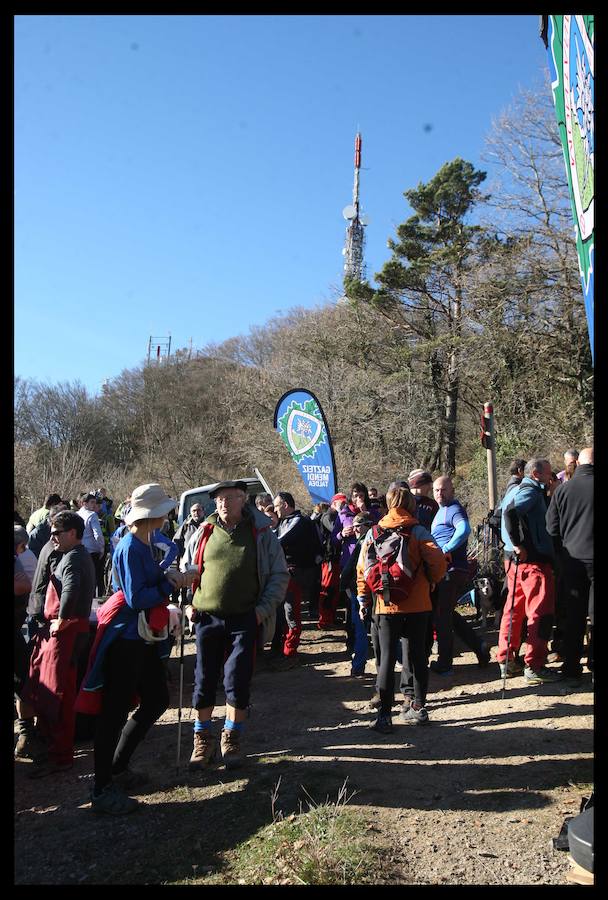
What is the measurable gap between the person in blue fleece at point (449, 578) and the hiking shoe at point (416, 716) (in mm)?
1237

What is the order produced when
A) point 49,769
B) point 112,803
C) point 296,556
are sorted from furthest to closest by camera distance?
1. point 296,556
2. point 49,769
3. point 112,803

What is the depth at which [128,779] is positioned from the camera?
176 inches

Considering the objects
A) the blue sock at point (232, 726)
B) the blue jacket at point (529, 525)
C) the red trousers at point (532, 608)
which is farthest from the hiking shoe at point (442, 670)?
the blue sock at point (232, 726)

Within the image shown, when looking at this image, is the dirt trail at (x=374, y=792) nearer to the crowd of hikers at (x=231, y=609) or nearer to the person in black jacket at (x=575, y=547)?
the crowd of hikers at (x=231, y=609)

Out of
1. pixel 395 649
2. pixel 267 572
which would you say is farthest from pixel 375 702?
pixel 267 572

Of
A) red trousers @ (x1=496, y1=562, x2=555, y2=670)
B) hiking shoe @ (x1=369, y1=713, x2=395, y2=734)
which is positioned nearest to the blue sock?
hiking shoe @ (x1=369, y1=713, x2=395, y2=734)

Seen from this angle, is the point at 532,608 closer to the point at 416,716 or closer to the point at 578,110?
the point at 416,716

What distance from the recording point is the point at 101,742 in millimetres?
4188

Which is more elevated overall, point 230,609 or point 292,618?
point 230,609

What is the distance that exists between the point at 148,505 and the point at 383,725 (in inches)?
101

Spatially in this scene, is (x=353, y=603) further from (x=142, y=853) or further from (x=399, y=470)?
(x=399, y=470)

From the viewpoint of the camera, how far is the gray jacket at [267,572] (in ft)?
16.1

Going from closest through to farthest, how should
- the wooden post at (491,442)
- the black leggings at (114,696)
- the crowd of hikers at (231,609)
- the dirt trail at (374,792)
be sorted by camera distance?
the dirt trail at (374,792) → the black leggings at (114,696) → the crowd of hikers at (231,609) → the wooden post at (491,442)
